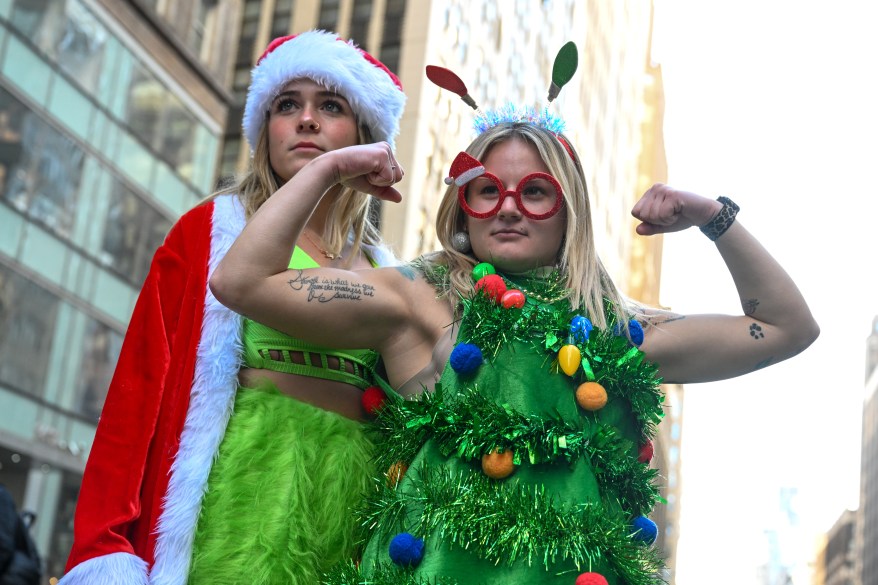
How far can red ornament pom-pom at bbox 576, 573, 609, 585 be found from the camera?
262 cm

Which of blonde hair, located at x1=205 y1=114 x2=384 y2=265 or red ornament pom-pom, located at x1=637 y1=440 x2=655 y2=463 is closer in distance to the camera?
red ornament pom-pom, located at x1=637 y1=440 x2=655 y2=463

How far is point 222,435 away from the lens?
333 cm

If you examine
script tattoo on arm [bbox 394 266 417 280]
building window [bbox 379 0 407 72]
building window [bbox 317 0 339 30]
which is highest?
building window [bbox 317 0 339 30]

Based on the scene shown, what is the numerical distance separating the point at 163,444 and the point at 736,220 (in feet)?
6.01

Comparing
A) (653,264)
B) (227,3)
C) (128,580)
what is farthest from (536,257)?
(653,264)

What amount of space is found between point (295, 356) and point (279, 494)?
451 millimetres

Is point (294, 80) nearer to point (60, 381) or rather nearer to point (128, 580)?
point (128, 580)

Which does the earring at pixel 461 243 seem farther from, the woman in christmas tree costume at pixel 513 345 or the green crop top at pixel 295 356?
the green crop top at pixel 295 356

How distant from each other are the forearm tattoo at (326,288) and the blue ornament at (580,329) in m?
0.57

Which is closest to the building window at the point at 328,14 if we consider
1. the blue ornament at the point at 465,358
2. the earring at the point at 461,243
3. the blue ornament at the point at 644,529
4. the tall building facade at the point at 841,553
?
the earring at the point at 461,243

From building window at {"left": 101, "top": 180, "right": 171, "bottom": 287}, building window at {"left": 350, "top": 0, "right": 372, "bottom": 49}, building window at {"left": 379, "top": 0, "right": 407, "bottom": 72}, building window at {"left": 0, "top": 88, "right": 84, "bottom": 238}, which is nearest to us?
building window at {"left": 0, "top": 88, "right": 84, "bottom": 238}

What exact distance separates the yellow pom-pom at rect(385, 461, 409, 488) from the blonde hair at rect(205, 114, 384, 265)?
0.96 m

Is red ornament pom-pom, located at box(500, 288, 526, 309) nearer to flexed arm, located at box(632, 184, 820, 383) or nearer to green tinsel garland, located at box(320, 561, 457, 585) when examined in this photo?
flexed arm, located at box(632, 184, 820, 383)

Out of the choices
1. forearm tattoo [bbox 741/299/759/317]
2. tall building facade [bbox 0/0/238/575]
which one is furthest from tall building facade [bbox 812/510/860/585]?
forearm tattoo [bbox 741/299/759/317]
